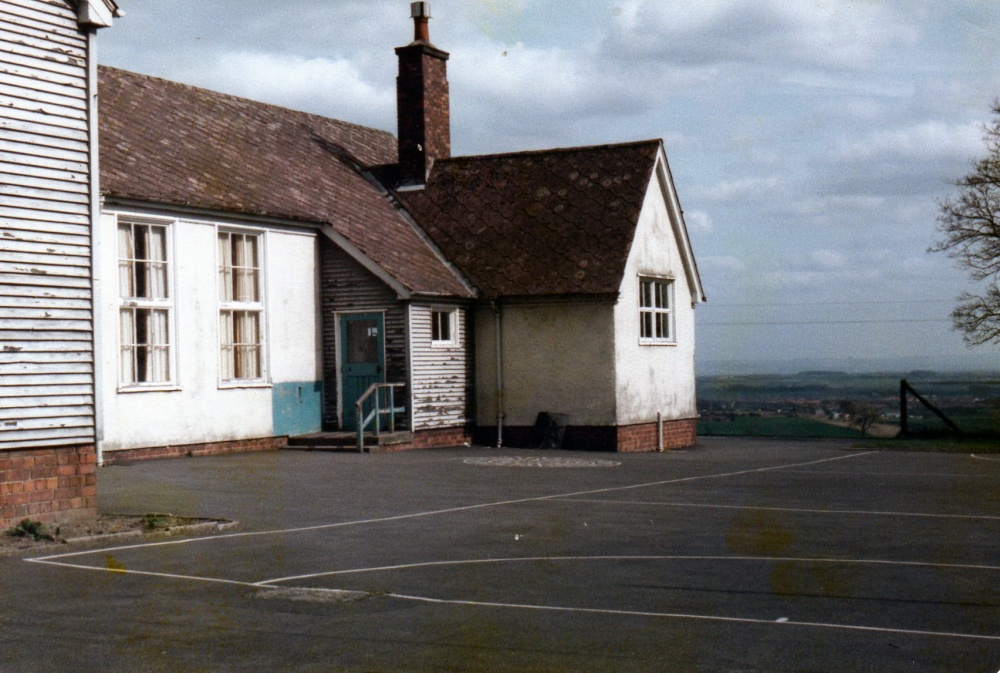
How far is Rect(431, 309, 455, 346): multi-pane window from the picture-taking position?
83.7 ft

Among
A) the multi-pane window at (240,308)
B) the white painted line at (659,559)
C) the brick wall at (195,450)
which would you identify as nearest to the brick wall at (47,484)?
the white painted line at (659,559)

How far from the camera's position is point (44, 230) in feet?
42.9

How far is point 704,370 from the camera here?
103875 mm

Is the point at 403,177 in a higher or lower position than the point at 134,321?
higher

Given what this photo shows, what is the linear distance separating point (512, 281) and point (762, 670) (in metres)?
19.7

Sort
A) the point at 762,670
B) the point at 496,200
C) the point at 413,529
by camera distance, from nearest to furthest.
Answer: the point at 762,670, the point at 413,529, the point at 496,200

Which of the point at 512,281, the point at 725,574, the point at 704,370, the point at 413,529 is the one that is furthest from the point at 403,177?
the point at 704,370

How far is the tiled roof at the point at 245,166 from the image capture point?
21766mm

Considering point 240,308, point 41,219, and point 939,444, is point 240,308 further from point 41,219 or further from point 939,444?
point 939,444

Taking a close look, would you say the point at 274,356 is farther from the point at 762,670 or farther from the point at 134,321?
the point at 762,670

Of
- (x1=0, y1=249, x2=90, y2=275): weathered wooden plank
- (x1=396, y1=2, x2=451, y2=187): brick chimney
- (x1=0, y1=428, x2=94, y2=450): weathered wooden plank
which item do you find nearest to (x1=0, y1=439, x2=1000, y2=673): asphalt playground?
(x1=0, y1=428, x2=94, y2=450): weathered wooden plank

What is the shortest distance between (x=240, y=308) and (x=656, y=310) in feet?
31.3

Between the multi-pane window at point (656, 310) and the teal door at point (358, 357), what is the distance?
Answer: 5.87 m

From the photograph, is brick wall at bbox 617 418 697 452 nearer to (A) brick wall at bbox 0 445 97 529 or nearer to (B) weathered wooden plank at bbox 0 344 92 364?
(A) brick wall at bbox 0 445 97 529
